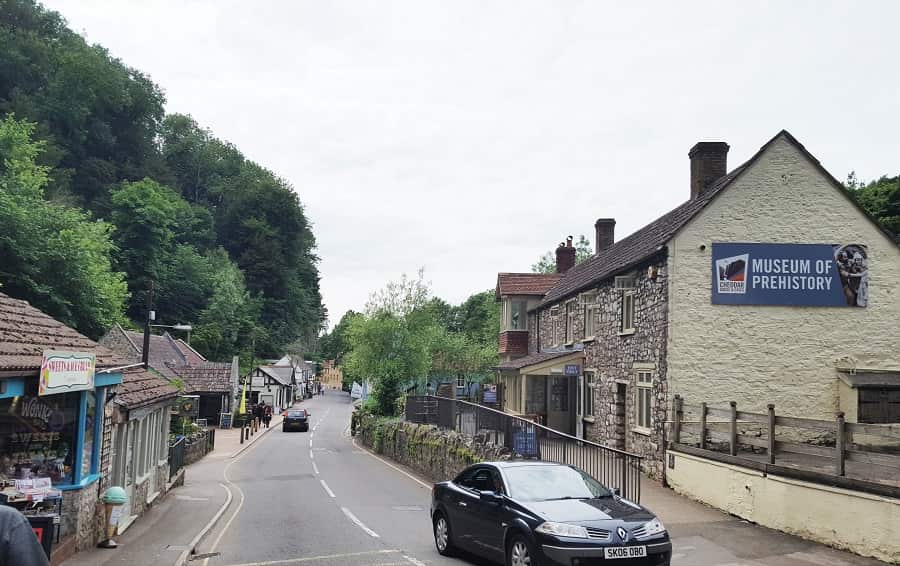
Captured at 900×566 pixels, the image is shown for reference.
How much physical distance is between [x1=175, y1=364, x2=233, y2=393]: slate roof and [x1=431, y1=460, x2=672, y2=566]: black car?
4489 centimetres

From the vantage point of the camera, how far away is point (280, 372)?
85.6 m

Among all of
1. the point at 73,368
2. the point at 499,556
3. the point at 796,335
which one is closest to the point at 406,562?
the point at 499,556

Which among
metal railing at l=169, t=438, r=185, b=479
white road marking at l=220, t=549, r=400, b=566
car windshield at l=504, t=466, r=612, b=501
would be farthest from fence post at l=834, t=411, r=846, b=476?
metal railing at l=169, t=438, r=185, b=479

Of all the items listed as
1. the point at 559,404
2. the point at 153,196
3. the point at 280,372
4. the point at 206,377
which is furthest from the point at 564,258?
the point at 280,372

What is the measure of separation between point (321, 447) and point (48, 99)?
176ft

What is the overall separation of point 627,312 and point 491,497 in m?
12.9

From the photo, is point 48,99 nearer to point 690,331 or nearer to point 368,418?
point 368,418

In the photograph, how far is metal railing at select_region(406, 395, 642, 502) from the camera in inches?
597

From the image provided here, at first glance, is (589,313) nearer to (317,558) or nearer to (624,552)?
(317,558)

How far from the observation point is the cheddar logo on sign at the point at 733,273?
1850cm

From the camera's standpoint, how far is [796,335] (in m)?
18.4

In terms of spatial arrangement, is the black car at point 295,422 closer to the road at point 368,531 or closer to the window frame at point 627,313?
the road at point 368,531

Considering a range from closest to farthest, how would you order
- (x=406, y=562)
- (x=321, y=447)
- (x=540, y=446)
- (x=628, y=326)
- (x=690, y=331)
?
1. (x=406, y=562)
2. (x=540, y=446)
3. (x=690, y=331)
4. (x=628, y=326)
5. (x=321, y=447)

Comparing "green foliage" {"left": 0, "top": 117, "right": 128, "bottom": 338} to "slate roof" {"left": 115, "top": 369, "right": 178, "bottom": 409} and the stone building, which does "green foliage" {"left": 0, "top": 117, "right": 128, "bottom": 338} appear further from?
the stone building
